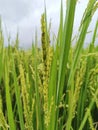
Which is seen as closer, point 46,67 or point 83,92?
point 46,67

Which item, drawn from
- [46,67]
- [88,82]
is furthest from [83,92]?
[46,67]

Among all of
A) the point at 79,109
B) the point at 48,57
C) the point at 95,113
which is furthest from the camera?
the point at 95,113

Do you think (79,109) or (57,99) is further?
(79,109)

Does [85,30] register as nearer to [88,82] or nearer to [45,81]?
[45,81]

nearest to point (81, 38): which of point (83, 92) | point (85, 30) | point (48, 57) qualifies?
point (85, 30)

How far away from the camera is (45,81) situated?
67 cm

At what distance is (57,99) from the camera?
0.74m

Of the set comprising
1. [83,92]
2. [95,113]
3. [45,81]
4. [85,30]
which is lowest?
[95,113]

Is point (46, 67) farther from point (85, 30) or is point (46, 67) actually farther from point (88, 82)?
point (88, 82)

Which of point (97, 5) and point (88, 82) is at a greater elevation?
point (97, 5)

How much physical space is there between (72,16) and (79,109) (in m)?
0.49

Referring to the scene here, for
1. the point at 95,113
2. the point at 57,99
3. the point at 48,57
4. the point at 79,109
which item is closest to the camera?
the point at 48,57

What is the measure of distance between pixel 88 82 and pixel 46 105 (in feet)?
1.66

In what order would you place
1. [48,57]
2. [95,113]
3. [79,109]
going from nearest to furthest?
[48,57], [79,109], [95,113]
